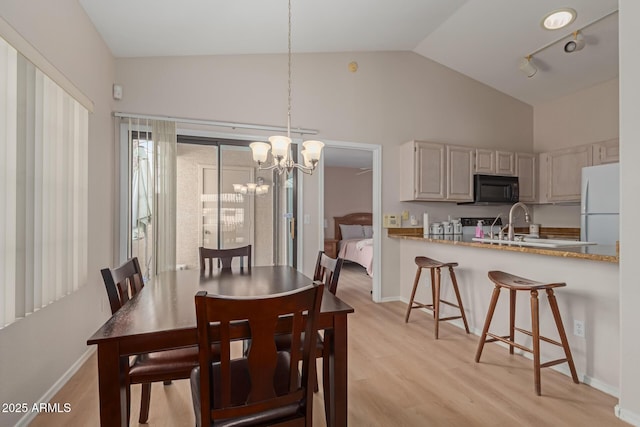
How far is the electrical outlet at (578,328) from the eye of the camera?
7.10 ft

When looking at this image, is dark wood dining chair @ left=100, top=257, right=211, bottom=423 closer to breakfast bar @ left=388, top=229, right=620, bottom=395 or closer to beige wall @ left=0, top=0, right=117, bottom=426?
beige wall @ left=0, top=0, right=117, bottom=426

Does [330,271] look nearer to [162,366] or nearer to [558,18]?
[162,366]

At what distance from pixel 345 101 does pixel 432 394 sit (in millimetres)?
3238

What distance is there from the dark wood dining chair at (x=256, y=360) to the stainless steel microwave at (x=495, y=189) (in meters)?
3.71

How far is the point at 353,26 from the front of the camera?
10.8 feet

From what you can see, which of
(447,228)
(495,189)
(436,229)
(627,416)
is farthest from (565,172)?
(627,416)

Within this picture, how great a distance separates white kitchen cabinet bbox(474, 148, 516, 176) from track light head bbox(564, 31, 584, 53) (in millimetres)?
1343

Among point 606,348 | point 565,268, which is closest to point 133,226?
point 565,268

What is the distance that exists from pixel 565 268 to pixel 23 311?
3.42m

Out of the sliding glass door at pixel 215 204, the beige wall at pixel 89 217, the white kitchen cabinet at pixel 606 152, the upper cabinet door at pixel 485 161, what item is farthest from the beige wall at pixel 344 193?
the beige wall at pixel 89 217

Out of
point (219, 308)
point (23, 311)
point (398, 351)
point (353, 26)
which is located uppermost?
point (353, 26)

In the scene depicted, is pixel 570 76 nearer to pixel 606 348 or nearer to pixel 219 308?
pixel 606 348

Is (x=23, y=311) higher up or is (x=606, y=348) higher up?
(x=23, y=311)

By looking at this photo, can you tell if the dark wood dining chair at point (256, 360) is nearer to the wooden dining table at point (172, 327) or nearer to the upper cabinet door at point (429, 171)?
the wooden dining table at point (172, 327)
